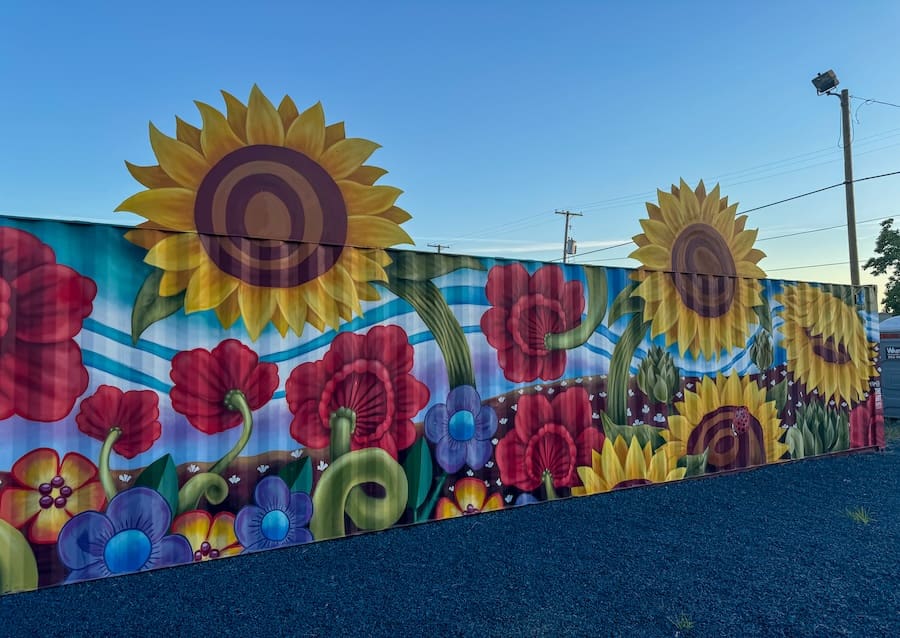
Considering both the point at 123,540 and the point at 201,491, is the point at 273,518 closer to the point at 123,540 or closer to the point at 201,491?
the point at 201,491

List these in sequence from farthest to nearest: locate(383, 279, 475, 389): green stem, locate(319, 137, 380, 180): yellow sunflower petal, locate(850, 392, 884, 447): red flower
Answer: locate(850, 392, 884, 447): red flower, locate(383, 279, 475, 389): green stem, locate(319, 137, 380, 180): yellow sunflower petal

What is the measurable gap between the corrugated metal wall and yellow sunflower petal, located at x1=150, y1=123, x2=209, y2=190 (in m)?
0.53

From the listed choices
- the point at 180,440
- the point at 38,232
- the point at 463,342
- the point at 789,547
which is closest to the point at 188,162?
the point at 38,232

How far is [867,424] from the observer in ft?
28.9

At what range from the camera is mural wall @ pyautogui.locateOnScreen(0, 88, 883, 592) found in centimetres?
402

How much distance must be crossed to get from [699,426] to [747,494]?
0.96m

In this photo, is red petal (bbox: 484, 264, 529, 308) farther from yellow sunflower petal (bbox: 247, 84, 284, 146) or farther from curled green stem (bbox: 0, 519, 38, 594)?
curled green stem (bbox: 0, 519, 38, 594)

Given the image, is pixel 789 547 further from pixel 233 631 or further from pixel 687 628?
pixel 233 631

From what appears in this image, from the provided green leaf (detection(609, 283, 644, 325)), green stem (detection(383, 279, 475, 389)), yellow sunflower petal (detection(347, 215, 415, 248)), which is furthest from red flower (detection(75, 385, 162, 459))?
green leaf (detection(609, 283, 644, 325))

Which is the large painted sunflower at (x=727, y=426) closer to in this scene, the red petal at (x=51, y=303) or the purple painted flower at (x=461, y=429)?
the purple painted flower at (x=461, y=429)

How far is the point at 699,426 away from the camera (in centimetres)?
695

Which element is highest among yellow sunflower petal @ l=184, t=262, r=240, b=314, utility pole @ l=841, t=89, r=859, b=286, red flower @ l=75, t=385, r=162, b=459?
utility pole @ l=841, t=89, r=859, b=286

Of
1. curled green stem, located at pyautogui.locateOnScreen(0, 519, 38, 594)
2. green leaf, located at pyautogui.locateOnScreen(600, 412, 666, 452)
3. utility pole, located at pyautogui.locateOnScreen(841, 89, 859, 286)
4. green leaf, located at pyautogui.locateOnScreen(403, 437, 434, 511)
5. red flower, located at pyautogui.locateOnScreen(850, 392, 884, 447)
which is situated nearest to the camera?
curled green stem, located at pyautogui.locateOnScreen(0, 519, 38, 594)

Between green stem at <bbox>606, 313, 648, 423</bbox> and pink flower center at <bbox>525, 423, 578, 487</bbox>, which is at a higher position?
green stem at <bbox>606, 313, 648, 423</bbox>
